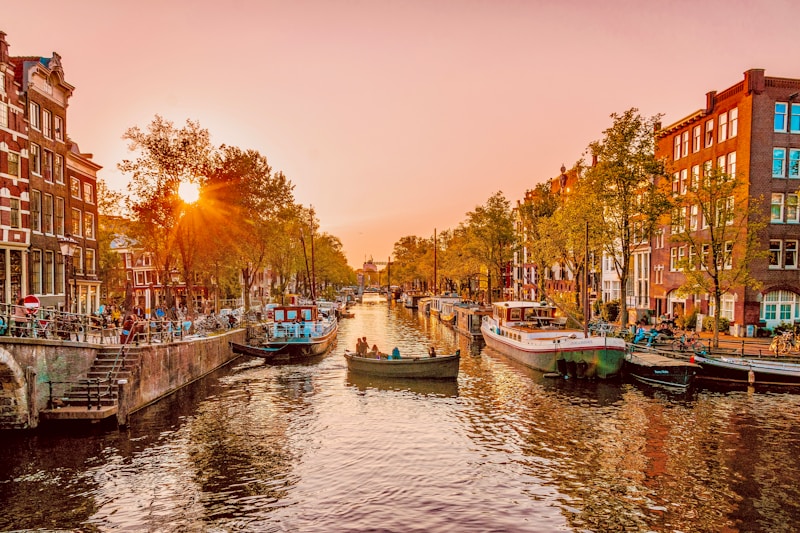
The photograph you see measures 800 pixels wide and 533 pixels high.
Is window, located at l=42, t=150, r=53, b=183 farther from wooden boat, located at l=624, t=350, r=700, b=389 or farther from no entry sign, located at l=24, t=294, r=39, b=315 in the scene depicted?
wooden boat, located at l=624, t=350, r=700, b=389

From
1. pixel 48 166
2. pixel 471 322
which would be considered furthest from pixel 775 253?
pixel 48 166

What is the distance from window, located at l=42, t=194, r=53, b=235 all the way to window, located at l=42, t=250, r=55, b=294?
1698 millimetres

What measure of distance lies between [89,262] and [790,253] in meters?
60.8

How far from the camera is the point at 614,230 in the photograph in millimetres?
45656

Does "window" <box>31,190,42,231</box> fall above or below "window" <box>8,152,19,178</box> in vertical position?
below

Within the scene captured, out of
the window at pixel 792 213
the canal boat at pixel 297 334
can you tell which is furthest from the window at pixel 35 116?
the window at pixel 792 213

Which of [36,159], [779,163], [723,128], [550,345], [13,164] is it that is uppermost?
[723,128]

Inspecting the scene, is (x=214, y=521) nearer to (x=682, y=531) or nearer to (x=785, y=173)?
(x=682, y=531)

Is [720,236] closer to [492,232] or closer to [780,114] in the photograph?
[780,114]

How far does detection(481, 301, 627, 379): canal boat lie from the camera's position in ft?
117

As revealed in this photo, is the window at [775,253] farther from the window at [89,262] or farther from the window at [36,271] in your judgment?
the window at [89,262]

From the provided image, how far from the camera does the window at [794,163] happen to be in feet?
148

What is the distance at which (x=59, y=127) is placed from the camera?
42125 mm

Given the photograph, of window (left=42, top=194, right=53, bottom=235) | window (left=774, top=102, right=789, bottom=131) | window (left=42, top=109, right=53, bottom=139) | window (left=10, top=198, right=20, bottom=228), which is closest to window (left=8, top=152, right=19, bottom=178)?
window (left=10, top=198, right=20, bottom=228)
